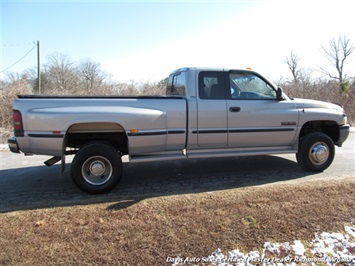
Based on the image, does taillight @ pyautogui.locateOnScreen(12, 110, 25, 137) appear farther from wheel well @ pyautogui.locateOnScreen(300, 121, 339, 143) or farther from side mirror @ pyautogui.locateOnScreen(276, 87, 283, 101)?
wheel well @ pyautogui.locateOnScreen(300, 121, 339, 143)

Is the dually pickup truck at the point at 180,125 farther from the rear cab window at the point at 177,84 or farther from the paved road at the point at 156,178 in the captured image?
the paved road at the point at 156,178

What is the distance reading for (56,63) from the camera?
48562mm

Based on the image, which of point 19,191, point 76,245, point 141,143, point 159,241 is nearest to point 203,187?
point 141,143

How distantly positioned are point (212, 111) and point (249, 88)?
3.13 feet

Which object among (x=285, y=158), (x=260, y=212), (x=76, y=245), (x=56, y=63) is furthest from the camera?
(x=56, y=63)

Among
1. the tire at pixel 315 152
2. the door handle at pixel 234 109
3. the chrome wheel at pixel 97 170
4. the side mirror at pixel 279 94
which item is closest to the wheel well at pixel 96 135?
the chrome wheel at pixel 97 170

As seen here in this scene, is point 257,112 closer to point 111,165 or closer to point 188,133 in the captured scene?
point 188,133

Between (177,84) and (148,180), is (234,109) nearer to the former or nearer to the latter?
(177,84)

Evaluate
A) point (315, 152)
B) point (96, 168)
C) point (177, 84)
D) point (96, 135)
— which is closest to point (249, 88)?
point (177, 84)

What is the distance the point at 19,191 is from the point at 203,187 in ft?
10.2

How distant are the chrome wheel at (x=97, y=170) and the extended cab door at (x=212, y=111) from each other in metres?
1.59

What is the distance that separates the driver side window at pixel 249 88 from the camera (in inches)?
202

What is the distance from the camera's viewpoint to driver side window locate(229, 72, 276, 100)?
16.9 feet

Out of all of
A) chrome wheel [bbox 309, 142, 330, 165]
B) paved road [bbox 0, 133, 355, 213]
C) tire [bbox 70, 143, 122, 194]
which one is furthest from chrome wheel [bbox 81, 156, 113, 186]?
chrome wheel [bbox 309, 142, 330, 165]
